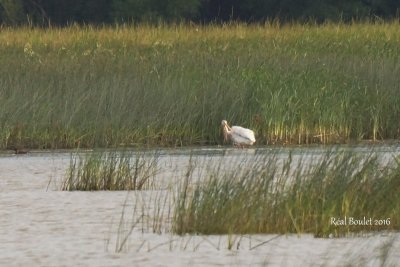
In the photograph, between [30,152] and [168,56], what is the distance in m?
4.78

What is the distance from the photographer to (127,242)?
8.90 m

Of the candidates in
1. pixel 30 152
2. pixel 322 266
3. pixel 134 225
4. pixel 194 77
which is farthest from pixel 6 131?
pixel 322 266

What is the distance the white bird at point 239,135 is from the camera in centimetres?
1591

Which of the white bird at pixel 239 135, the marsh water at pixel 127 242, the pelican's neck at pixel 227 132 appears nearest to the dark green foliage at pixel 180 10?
the pelican's neck at pixel 227 132

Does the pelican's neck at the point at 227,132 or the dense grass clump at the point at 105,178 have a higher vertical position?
the dense grass clump at the point at 105,178

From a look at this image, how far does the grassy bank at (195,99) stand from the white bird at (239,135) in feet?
1.35

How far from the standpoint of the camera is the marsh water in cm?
811

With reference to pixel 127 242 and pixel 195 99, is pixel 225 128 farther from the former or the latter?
pixel 127 242

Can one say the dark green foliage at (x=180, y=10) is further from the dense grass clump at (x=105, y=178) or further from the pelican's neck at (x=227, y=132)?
the dense grass clump at (x=105, y=178)

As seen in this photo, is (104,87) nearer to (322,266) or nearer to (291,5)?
(322,266)

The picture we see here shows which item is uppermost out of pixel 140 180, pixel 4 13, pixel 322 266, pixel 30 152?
pixel 322 266

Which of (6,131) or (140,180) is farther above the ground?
(140,180)

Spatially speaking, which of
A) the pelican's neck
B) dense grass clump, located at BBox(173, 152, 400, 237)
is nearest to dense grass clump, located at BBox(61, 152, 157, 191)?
dense grass clump, located at BBox(173, 152, 400, 237)

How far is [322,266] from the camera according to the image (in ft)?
24.9
